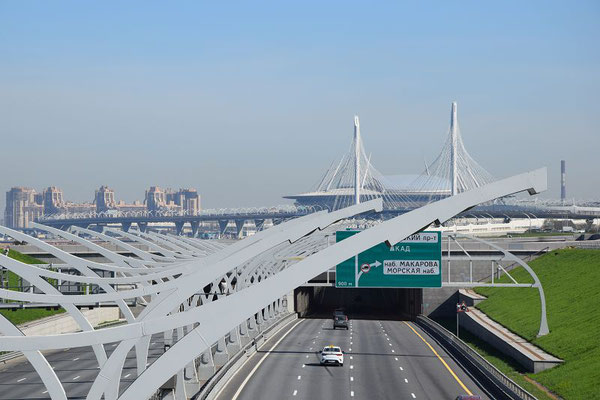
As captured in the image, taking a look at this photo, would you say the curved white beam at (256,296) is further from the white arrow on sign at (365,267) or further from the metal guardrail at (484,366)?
the white arrow on sign at (365,267)

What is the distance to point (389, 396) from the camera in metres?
40.4

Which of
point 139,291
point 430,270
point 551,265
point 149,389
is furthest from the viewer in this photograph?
point 551,265

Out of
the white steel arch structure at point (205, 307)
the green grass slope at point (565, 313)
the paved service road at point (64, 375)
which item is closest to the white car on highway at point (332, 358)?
the paved service road at point (64, 375)

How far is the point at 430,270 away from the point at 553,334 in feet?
25.8

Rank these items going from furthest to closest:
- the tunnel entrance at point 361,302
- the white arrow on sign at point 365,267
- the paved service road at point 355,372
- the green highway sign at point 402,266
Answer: the tunnel entrance at point 361,302 < the white arrow on sign at point 365,267 < the green highway sign at point 402,266 < the paved service road at point 355,372

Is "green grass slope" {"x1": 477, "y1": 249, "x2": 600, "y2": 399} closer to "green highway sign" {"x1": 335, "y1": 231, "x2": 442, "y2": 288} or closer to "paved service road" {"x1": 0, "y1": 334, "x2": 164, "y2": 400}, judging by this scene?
"green highway sign" {"x1": 335, "y1": 231, "x2": 442, "y2": 288}

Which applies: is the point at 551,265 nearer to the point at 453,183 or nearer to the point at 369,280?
the point at 369,280

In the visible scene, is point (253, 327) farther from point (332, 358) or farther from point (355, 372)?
point (355, 372)

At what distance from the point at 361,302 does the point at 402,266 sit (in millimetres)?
71045

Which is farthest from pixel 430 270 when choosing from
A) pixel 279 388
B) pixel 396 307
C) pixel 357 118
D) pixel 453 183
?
pixel 357 118

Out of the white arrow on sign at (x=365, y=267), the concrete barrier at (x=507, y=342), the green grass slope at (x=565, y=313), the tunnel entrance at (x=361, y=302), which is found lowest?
the tunnel entrance at (x=361, y=302)

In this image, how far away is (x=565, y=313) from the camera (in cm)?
5825

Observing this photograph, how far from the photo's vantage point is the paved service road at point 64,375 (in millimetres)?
41625

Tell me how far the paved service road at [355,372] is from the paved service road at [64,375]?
575 cm
